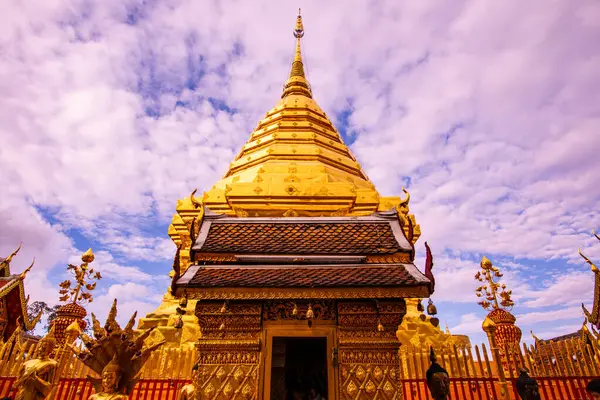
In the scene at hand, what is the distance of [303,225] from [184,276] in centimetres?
232

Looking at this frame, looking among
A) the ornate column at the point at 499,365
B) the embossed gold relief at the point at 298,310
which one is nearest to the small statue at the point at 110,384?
the embossed gold relief at the point at 298,310

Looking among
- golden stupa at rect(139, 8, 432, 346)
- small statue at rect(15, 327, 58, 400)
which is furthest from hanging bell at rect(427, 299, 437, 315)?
small statue at rect(15, 327, 58, 400)

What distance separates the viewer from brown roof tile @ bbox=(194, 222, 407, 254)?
599cm

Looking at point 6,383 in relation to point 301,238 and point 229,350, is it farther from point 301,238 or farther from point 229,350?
point 301,238

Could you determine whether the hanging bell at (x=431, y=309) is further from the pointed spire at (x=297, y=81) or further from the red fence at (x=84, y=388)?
the pointed spire at (x=297, y=81)

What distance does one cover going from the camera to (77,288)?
13.2 m

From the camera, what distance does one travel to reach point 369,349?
5.25 m

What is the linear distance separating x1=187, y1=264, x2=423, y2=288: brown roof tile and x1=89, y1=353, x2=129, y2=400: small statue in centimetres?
168

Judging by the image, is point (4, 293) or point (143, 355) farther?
point (4, 293)

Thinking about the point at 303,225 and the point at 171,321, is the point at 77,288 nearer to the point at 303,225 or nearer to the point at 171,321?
the point at 171,321

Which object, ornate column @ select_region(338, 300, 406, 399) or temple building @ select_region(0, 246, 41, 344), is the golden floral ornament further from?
temple building @ select_region(0, 246, 41, 344)

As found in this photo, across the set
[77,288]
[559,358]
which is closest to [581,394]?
[559,358]

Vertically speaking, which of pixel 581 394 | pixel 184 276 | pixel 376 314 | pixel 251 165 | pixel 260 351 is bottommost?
pixel 581 394

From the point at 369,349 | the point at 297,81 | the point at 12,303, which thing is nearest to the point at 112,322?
the point at 369,349
